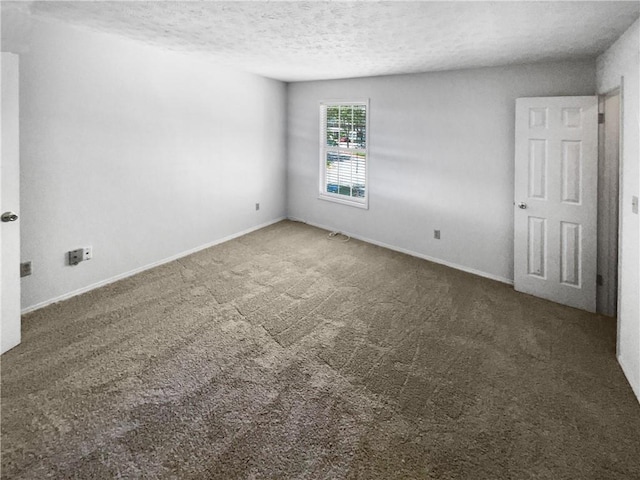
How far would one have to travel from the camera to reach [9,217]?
2527 millimetres

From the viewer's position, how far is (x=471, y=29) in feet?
9.27

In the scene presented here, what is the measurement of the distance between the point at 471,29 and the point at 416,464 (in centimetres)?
285

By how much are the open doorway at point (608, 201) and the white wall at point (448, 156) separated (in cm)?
38

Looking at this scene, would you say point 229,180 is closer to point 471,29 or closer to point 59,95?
point 59,95

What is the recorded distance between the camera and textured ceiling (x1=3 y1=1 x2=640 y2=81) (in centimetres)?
246

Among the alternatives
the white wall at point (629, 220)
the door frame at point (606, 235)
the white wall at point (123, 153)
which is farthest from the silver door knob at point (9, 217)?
the door frame at point (606, 235)

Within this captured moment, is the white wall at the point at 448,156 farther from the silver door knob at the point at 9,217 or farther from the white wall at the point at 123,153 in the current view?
the silver door knob at the point at 9,217

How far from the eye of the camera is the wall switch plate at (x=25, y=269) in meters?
3.09

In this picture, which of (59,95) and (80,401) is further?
(59,95)

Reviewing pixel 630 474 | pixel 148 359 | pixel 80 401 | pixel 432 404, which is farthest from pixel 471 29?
pixel 80 401

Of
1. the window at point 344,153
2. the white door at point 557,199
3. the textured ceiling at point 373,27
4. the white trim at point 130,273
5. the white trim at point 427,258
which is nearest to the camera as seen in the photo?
the textured ceiling at point 373,27

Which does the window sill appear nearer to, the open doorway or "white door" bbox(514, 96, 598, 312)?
"white door" bbox(514, 96, 598, 312)

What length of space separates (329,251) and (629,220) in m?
3.24

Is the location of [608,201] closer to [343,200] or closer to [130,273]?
[343,200]
